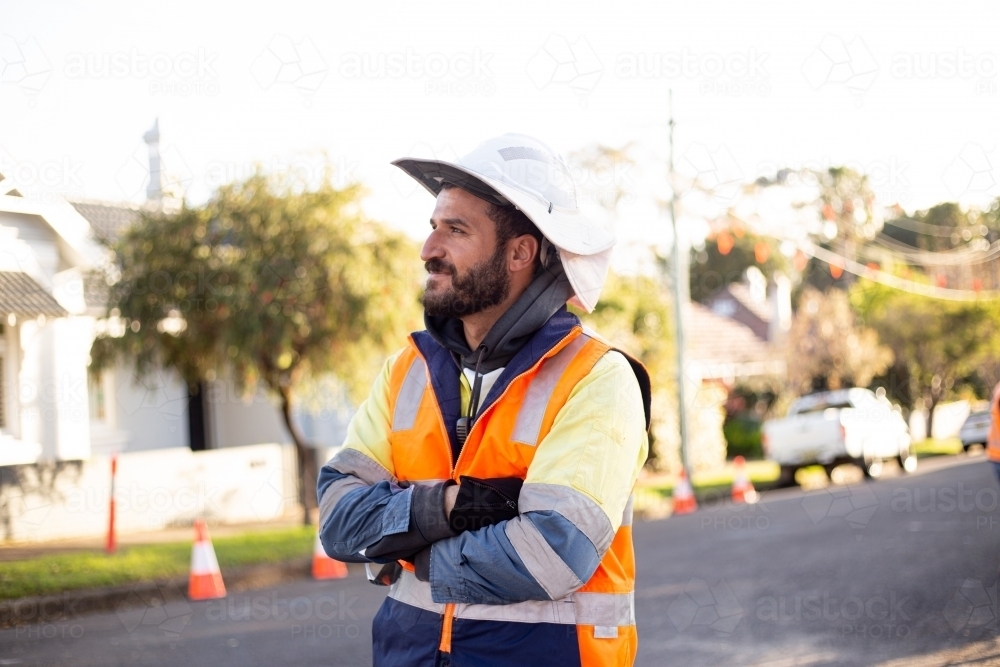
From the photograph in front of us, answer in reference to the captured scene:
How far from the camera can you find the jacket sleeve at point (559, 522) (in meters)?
2.29

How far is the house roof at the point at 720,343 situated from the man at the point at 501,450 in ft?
101

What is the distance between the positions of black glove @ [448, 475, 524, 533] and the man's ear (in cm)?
58

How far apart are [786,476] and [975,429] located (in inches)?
293

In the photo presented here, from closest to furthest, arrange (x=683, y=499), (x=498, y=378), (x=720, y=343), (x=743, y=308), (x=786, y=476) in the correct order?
(x=498, y=378)
(x=683, y=499)
(x=786, y=476)
(x=720, y=343)
(x=743, y=308)

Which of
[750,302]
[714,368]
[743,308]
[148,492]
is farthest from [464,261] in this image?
[750,302]

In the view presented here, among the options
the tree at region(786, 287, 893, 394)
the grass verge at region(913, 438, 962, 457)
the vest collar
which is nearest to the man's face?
the vest collar

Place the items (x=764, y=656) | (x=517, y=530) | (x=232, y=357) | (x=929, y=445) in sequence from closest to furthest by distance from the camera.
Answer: (x=517, y=530), (x=764, y=656), (x=232, y=357), (x=929, y=445)

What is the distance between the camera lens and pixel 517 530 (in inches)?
91.0

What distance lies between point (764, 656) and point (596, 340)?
4667mm

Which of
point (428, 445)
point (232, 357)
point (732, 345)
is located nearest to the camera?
point (428, 445)

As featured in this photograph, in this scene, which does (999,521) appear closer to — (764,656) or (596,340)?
(764,656)

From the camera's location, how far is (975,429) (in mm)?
25984

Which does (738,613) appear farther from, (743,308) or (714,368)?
(743,308)

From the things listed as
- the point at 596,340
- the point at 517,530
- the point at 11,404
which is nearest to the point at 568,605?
the point at 517,530
